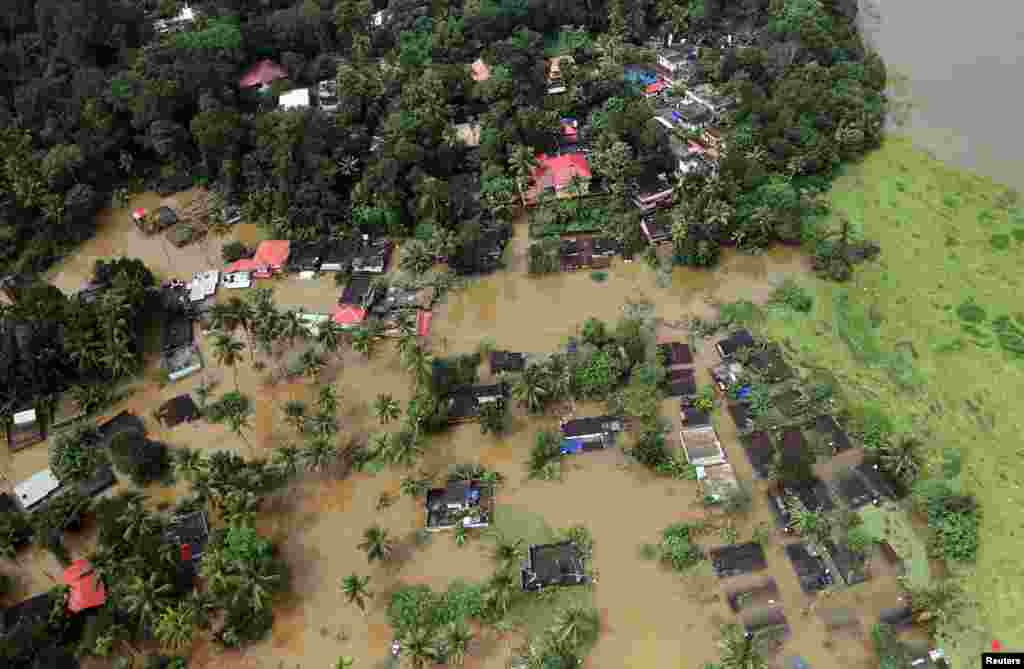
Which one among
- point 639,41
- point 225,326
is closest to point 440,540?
point 225,326

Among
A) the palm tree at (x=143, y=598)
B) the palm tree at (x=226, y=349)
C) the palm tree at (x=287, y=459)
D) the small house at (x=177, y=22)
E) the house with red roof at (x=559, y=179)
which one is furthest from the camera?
the small house at (x=177, y=22)

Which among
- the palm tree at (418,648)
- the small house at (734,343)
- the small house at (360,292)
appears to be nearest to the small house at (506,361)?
the small house at (360,292)

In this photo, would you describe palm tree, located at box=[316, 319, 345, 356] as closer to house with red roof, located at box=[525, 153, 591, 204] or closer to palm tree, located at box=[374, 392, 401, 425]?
palm tree, located at box=[374, 392, 401, 425]

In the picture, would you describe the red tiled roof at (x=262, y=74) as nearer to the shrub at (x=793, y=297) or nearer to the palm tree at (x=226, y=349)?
the palm tree at (x=226, y=349)

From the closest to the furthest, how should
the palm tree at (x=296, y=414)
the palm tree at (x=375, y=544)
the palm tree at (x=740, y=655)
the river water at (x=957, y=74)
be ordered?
the palm tree at (x=740, y=655), the palm tree at (x=375, y=544), the palm tree at (x=296, y=414), the river water at (x=957, y=74)

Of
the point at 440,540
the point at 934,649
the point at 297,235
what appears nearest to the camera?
the point at 934,649

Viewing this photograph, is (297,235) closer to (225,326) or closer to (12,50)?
(225,326)

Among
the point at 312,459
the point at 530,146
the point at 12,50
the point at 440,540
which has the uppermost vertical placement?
the point at 12,50
